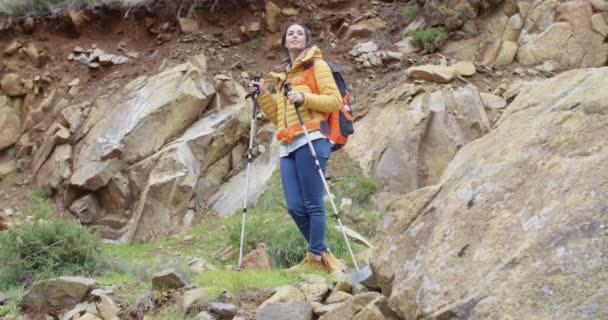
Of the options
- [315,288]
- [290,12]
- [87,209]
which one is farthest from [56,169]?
[315,288]

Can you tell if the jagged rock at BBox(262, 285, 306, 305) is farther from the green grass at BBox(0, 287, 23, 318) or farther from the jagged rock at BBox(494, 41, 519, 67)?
the jagged rock at BBox(494, 41, 519, 67)

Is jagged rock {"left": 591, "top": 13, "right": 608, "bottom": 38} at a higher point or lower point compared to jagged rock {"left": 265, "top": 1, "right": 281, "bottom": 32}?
→ lower

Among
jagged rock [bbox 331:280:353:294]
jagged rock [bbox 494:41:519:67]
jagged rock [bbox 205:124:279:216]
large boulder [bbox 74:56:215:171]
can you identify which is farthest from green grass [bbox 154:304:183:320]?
jagged rock [bbox 494:41:519:67]

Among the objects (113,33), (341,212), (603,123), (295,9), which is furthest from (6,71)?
(603,123)

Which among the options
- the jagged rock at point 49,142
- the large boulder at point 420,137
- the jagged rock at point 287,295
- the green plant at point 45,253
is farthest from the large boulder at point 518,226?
the jagged rock at point 49,142

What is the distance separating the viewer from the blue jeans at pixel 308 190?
5344 millimetres

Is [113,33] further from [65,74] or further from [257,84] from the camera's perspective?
[257,84]

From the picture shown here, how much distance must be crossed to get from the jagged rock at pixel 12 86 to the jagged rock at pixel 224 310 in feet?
35.5

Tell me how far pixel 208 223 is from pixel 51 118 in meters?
4.89

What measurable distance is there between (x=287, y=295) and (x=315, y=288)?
0.27 meters

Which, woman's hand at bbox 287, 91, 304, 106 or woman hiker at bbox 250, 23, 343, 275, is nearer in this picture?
woman's hand at bbox 287, 91, 304, 106

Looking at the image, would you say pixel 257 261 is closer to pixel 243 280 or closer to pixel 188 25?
pixel 243 280

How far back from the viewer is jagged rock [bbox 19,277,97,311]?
4828mm

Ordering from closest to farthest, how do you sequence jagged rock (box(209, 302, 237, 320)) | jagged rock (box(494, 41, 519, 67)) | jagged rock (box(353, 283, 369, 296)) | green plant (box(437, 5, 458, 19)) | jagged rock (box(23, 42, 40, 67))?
jagged rock (box(353, 283, 369, 296)) < jagged rock (box(209, 302, 237, 320)) < jagged rock (box(494, 41, 519, 67)) < green plant (box(437, 5, 458, 19)) < jagged rock (box(23, 42, 40, 67))
